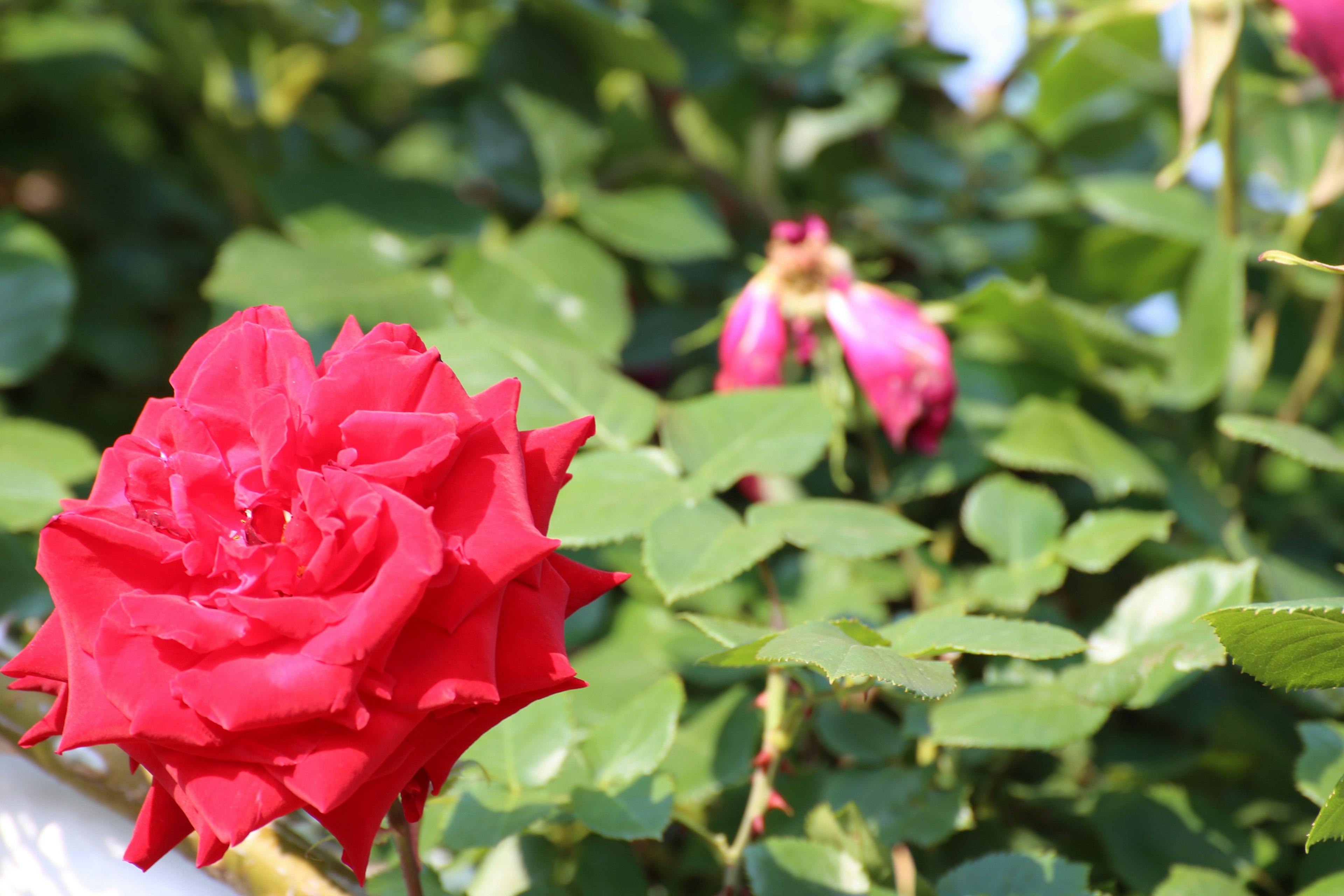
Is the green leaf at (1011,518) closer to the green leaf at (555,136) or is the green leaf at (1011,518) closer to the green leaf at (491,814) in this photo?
the green leaf at (491,814)

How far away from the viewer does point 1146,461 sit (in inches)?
25.3

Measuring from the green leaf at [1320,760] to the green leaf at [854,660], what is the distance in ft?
0.61

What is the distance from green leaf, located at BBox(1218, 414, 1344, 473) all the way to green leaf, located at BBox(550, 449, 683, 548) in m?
0.27

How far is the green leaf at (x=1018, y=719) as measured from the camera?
428 millimetres

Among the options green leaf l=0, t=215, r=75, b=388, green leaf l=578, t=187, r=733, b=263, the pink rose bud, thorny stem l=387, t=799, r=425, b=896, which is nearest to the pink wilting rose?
the pink rose bud

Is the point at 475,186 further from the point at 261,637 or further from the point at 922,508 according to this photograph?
the point at 261,637

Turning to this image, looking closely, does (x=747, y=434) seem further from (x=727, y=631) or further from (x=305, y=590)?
(x=305, y=590)

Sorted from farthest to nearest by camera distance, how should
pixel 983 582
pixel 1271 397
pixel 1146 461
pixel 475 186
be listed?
pixel 475 186
pixel 1271 397
pixel 1146 461
pixel 983 582

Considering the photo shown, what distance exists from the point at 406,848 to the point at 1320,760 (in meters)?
0.38

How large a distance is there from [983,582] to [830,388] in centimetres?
16

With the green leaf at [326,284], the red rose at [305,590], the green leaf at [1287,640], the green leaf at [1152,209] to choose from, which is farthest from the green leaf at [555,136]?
the green leaf at [1287,640]

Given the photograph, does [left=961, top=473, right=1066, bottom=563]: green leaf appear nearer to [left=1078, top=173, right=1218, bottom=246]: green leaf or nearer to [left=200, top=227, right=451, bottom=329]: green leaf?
[left=1078, top=173, right=1218, bottom=246]: green leaf

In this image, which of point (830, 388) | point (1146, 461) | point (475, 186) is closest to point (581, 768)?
point (830, 388)

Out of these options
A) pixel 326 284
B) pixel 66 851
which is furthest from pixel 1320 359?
pixel 66 851
